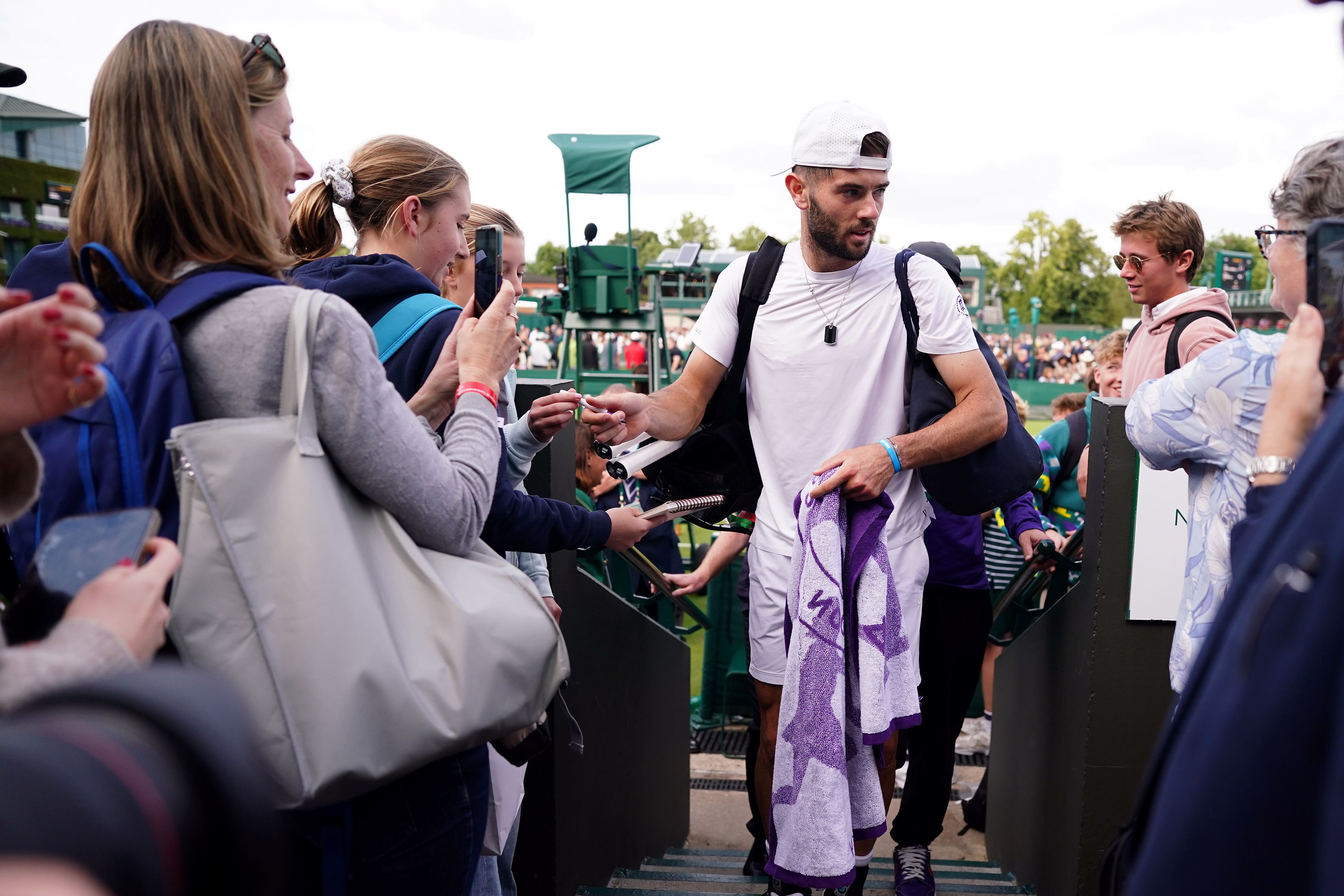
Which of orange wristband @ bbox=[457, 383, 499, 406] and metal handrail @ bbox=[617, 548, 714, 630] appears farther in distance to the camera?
metal handrail @ bbox=[617, 548, 714, 630]

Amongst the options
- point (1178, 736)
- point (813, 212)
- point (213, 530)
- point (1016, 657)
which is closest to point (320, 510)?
point (213, 530)

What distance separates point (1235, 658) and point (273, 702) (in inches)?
43.5

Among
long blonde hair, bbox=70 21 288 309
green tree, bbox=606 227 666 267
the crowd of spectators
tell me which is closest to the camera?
long blonde hair, bbox=70 21 288 309

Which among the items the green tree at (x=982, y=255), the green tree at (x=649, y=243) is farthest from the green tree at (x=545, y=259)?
the green tree at (x=982, y=255)

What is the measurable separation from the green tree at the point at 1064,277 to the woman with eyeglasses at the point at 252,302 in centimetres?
Answer: 7893

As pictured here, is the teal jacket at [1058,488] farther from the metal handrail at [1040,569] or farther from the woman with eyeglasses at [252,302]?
the woman with eyeglasses at [252,302]

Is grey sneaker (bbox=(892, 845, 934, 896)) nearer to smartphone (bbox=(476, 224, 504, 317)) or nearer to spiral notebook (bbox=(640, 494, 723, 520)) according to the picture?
spiral notebook (bbox=(640, 494, 723, 520))

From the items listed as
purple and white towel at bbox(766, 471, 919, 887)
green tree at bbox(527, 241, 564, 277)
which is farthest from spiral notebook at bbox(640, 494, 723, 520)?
green tree at bbox(527, 241, 564, 277)

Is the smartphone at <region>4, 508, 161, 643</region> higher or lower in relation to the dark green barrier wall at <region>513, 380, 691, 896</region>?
higher

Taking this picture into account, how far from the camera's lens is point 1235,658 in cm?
74

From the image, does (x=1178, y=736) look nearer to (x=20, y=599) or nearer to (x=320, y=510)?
(x=320, y=510)

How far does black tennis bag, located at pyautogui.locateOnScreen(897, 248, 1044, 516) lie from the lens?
9.62ft

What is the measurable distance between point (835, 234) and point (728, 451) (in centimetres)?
77

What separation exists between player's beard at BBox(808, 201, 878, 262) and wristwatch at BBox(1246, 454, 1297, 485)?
1743mm
